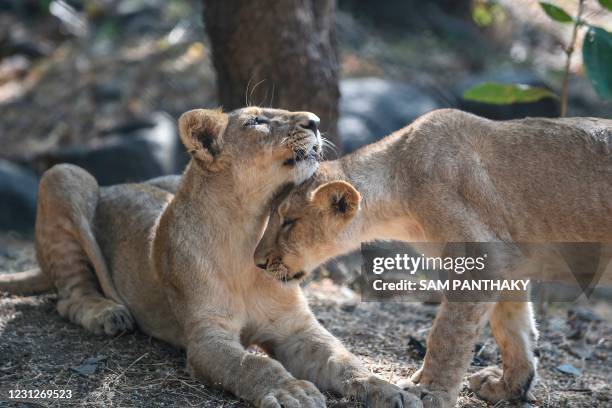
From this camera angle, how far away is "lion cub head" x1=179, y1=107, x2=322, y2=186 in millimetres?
4730

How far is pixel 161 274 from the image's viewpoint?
5.07 m

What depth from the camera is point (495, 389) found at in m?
4.86

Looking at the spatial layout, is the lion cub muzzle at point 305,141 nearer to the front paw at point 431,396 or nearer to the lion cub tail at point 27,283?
the front paw at point 431,396

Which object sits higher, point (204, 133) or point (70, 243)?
point (204, 133)

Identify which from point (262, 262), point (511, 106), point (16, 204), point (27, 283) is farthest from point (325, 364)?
point (511, 106)

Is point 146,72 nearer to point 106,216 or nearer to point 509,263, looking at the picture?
point 106,216

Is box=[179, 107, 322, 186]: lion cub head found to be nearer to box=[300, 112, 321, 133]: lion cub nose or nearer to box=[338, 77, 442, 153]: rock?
box=[300, 112, 321, 133]: lion cub nose

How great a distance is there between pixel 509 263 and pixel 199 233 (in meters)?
1.70

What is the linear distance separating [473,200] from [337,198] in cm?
74

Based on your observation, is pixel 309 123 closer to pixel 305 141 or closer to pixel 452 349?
pixel 305 141

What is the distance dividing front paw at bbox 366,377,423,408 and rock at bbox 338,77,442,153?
16.8 ft

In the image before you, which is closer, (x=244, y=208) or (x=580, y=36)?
(x=244, y=208)

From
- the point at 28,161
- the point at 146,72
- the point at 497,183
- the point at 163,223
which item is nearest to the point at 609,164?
the point at 497,183

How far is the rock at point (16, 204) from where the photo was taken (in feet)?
29.7
